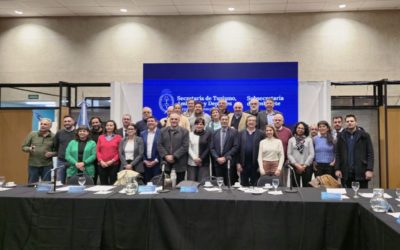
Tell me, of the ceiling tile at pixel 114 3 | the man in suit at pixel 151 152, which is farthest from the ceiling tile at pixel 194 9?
the man in suit at pixel 151 152

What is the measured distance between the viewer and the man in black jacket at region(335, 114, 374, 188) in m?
4.66

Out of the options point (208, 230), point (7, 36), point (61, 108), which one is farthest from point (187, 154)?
point (7, 36)

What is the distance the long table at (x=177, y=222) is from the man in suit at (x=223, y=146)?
1.87 metres

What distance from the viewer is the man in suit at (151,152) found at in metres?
4.96

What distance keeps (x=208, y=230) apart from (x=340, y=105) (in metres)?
5.75

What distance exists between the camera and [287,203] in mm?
2834

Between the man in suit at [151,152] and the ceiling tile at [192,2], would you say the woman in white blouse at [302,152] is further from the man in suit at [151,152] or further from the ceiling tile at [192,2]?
the ceiling tile at [192,2]

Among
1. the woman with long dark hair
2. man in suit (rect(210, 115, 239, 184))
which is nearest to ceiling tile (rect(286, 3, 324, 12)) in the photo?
the woman with long dark hair

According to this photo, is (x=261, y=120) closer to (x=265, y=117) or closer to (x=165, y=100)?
(x=265, y=117)

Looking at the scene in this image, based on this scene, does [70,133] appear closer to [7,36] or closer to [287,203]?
[287,203]

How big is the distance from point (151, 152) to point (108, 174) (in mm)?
691

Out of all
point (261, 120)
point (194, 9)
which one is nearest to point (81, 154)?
point (261, 120)

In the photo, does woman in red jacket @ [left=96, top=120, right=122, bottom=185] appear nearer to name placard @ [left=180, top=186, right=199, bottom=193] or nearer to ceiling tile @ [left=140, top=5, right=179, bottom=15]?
name placard @ [left=180, top=186, right=199, bottom=193]

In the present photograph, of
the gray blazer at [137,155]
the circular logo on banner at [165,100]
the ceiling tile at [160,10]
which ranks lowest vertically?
the gray blazer at [137,155]
